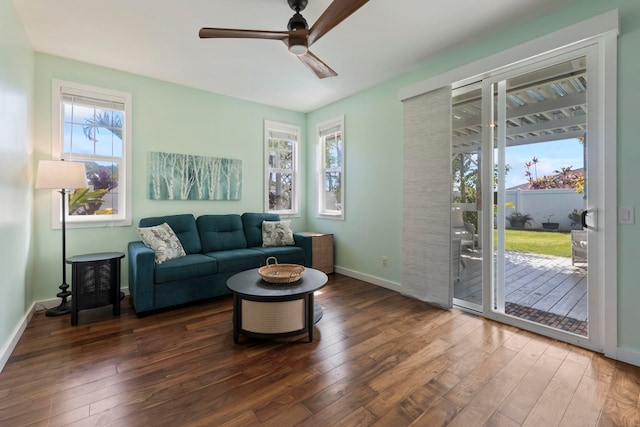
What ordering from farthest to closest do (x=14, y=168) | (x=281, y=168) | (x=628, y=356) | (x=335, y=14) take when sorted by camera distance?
(x=281, y=168), (x=14, y=168), (x=628, y=356), (x=335, y=14)

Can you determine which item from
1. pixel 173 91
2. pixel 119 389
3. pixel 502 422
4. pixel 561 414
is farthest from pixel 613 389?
pixel 173 91

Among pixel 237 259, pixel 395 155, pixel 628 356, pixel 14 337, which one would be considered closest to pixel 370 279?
pixel 395 155

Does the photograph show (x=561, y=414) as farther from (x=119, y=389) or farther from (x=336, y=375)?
(x=119, y=389)

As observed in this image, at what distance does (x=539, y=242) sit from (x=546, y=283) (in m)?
0.37

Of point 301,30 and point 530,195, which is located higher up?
point 301,30

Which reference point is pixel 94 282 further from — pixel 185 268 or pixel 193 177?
pixel 193 177

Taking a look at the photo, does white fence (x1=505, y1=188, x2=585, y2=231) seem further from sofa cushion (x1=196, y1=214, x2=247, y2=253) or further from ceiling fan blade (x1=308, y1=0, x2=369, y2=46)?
sofa cushion (x1=196, y1=214, x2=247, y2=253)

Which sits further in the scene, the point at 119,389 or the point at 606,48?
the point at 606,48

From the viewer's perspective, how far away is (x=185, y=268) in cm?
306

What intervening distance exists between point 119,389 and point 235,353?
722mm

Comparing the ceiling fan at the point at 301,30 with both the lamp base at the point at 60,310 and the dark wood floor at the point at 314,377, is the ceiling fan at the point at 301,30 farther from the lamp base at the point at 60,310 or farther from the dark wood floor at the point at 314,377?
the lamp base at the point at 60,310

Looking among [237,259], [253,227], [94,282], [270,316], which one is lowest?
[270,316]

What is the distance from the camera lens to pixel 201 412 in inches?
61.6

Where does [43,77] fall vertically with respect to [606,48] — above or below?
above
